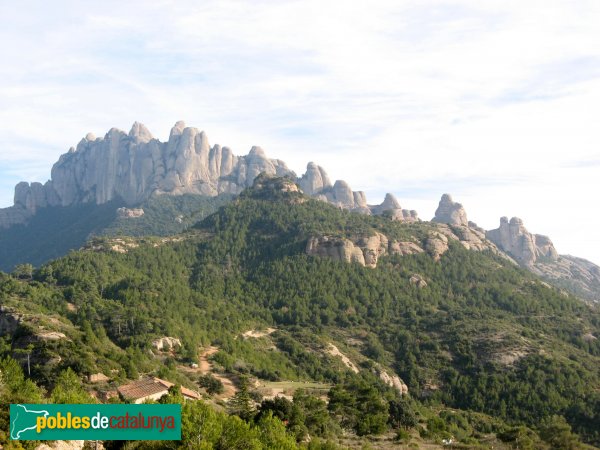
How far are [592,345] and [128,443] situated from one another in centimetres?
11964

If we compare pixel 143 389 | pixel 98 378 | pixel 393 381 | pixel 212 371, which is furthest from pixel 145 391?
pixel 393 381


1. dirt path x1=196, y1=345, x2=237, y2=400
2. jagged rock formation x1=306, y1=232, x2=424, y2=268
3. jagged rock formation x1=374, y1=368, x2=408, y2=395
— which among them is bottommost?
jagged rock formation x1=374, y1=368, x2=408, y2=395

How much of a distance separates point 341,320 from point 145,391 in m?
79.9

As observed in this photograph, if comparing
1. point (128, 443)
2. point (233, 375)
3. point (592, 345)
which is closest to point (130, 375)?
point (233, 375)

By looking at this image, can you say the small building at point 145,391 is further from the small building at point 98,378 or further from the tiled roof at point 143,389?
the small building at point 98,378

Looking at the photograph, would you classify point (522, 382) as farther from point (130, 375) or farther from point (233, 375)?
point (130, 375)

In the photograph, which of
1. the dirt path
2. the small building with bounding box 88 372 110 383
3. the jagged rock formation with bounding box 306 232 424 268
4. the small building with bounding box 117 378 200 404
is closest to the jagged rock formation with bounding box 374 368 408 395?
the dirt path

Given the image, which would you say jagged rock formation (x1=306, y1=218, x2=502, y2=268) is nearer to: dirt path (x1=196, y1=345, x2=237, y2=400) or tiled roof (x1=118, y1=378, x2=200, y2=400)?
dirt path (x1=196, y1=345, x2=237, y2=400)

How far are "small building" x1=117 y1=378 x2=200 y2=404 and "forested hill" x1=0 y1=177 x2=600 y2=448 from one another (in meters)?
4.18

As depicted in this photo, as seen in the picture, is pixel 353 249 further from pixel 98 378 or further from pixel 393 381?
pixel 98 378

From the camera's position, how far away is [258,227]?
177 m

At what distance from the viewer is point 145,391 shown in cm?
5856

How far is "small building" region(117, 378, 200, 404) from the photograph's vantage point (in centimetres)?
5609

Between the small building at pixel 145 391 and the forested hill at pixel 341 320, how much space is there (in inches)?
165
